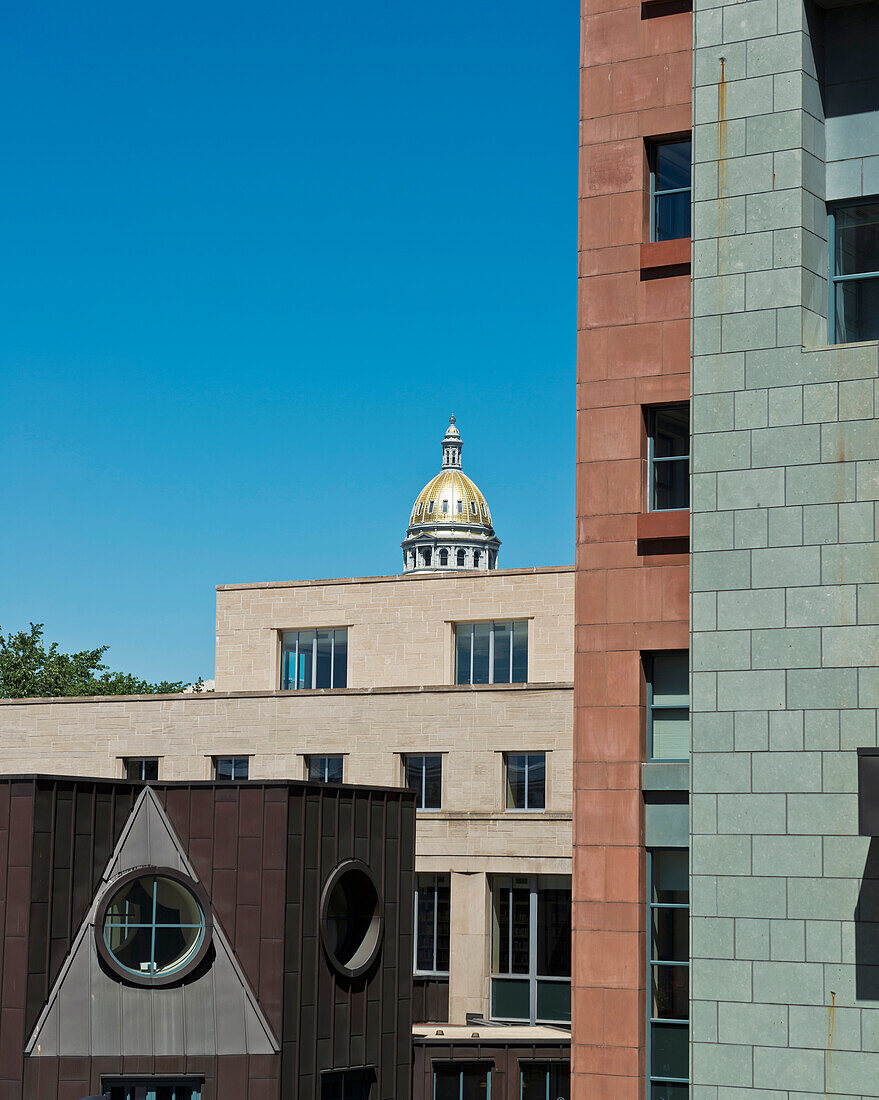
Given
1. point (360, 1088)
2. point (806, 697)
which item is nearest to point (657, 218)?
point (806, 697)

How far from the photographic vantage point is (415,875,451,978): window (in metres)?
49.7

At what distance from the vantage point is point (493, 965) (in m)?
48.9

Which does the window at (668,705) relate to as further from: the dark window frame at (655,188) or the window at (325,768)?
the window at (325,768)

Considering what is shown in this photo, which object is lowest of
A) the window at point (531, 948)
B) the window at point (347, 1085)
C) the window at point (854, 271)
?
the window at point (347, 1085)

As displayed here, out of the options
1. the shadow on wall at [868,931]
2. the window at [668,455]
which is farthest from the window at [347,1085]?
the shadow on wall at [868,931]

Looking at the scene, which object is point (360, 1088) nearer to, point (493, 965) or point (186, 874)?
point (186, 874)

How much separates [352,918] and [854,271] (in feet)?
65.6

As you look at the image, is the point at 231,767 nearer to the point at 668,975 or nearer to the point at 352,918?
the point at 352,918

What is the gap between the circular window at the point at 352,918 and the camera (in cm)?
3412

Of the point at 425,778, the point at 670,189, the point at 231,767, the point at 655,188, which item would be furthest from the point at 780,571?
the point at 231,767

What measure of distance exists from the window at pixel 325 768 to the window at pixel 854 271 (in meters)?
33.2

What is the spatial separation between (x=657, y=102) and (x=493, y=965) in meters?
31.4

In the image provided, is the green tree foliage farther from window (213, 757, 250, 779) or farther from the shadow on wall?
the shadow on wall

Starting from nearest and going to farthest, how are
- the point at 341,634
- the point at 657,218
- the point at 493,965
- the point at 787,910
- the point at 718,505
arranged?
the point at 787,910 → the point at 718,505 → the point at 657,218 → the point at 493,965 → the point at 341,634
